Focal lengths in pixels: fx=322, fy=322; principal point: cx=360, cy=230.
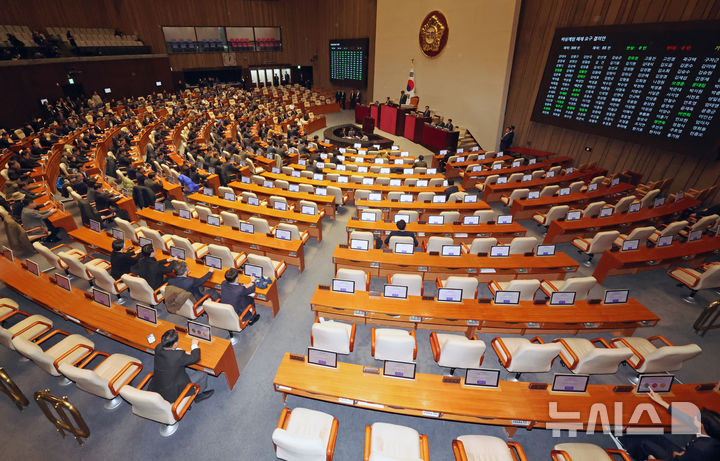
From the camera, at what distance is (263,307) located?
7078 millimetres

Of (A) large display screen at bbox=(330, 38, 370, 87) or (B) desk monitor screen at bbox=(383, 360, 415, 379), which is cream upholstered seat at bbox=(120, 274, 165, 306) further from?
(A) large display screen at bbox=(330, 38, 370, 87)

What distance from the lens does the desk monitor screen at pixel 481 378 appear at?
14.1 feet

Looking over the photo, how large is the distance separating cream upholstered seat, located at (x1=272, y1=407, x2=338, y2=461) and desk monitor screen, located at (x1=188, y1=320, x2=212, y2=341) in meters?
1.79

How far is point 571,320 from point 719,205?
8284mm

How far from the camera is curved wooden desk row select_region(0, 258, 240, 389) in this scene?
4.97 metres

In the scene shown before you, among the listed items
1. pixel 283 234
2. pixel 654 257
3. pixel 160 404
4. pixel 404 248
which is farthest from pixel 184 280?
pixel 654 257

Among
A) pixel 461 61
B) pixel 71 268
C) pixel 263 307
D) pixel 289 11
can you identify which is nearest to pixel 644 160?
pixel 461 61

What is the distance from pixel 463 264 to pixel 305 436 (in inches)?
184

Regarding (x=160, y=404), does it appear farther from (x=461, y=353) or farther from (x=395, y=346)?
(x=461, y=353)

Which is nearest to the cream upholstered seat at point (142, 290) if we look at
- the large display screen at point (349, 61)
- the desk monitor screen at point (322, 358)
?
the desk monitor screen at point (322, 358)

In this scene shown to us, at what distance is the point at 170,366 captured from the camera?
438 cm

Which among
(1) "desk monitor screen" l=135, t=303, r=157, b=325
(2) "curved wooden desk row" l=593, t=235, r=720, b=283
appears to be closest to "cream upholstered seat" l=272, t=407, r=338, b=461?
(1) "desk monitor screen" l=135, t=303, r=157, b=325

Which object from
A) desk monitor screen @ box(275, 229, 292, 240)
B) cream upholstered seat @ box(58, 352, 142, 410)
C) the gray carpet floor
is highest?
desk monitor screen @ box(275, 229, 292, 240)

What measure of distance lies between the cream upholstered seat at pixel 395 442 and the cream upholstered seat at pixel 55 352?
4.51 m
